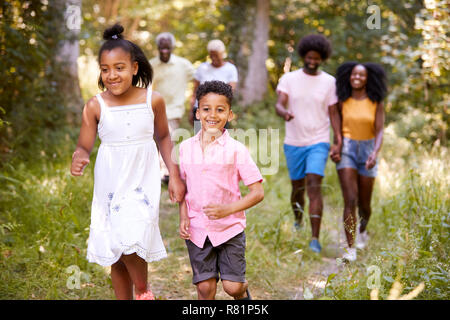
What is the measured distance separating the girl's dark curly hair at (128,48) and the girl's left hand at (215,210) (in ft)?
3.29

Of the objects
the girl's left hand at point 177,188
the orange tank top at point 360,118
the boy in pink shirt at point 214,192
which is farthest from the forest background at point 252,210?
the girl's left hand at point 177,188

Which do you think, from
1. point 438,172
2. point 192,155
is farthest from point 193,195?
point 438,172

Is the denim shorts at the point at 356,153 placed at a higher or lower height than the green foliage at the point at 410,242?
higher

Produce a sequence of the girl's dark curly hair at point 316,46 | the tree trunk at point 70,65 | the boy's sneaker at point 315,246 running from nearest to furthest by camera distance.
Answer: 1. the boy's sneaker at point 315,246
2. the girl's dark curly hair at point 316,46
3. the tree trunk at point 70,65

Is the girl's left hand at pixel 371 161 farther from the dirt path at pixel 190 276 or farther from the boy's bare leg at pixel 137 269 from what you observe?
the boy's bare leg at pixel 137 269

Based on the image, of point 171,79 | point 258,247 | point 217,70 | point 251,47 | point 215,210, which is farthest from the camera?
point 251,47

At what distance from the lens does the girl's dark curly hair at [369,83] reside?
524 centimetres

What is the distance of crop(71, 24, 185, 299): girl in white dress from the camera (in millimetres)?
3088

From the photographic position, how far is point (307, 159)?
5352 mm

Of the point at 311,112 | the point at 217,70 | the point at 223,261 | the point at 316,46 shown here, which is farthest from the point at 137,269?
the point at 217,70

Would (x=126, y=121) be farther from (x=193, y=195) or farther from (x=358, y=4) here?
(x=358, y=4)

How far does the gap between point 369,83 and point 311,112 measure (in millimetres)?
652

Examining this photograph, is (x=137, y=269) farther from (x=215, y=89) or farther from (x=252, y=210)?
(x=252, y=210)
